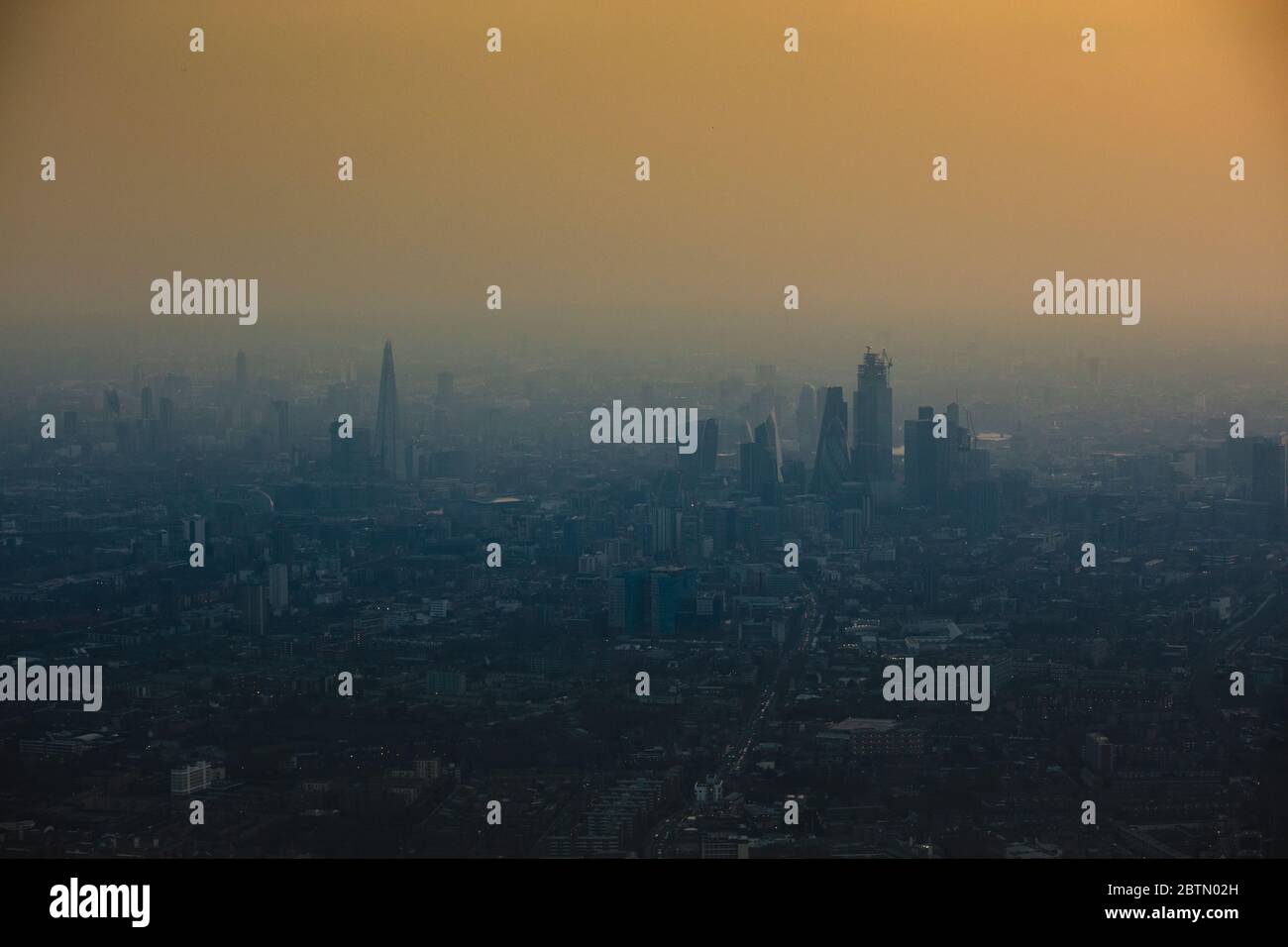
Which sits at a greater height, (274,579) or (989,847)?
(274,579)

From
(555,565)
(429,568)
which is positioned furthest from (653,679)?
(429,568)

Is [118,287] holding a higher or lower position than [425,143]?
lower

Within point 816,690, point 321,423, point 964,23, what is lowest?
point 816,690

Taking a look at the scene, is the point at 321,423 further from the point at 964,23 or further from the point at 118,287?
the point at 964,23

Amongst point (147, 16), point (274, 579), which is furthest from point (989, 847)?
point (147, 16)

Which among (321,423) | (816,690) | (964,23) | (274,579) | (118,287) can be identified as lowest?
(816,690)

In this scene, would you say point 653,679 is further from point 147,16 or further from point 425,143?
point 147,16
